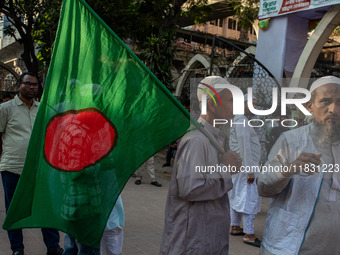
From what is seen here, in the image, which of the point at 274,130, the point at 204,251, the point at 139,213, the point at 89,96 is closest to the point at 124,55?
the point at 89,96

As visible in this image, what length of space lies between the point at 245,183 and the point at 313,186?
327cm

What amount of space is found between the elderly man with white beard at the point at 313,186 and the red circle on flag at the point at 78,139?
109cm

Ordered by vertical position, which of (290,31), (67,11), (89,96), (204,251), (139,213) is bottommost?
(139,213)

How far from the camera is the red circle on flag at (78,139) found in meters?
2.64

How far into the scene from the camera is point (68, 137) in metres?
2.70

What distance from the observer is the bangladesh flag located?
257cm

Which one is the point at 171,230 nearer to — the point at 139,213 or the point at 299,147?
the point at 299,147

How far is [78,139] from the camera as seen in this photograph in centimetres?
268

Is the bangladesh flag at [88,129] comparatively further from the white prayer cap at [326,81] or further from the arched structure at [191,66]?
the arched structure at [191,66]

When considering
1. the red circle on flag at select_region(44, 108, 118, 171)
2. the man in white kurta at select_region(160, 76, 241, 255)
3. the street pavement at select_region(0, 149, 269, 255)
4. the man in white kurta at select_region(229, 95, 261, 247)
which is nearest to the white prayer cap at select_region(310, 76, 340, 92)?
the man in white kurta at select_region(160, 76, 241, 255)

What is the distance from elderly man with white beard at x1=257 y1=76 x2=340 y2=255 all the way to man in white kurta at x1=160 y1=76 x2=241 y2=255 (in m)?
0.34

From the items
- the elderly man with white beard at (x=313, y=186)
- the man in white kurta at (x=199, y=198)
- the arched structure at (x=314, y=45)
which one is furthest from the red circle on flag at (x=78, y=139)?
the arched structure at (x=314, y=45)

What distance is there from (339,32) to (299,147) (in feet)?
43.6

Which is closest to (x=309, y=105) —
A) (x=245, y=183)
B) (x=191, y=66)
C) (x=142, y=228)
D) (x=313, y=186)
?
(x=313, y=186)
